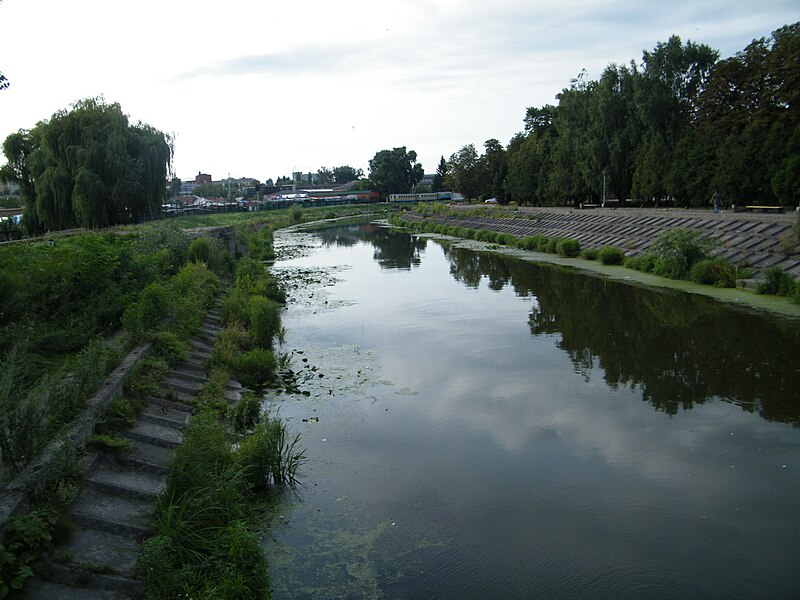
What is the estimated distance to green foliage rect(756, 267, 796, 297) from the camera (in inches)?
781

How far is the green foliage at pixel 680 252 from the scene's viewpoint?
24469 mm

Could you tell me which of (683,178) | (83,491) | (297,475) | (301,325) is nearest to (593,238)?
(683,178)

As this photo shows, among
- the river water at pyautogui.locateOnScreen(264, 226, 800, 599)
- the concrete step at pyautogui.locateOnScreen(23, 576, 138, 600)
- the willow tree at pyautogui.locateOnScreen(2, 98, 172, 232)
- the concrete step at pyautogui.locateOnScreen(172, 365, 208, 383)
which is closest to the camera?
the concrete step at pyautogui.locateOnScreen(23, 576, 138, 600)

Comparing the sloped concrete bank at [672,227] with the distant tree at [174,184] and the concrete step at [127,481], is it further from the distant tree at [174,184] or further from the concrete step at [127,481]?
the distant tree at [174,184]

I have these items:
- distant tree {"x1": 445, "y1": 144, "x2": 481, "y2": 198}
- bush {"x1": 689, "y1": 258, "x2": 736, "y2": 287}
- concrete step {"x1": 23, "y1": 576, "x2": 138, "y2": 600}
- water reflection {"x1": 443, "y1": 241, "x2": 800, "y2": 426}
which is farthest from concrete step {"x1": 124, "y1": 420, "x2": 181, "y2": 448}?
distant tree {"x1": 445, "y1": 144, "x2": 481, "y2": 198}

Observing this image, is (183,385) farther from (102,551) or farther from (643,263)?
(643,263)

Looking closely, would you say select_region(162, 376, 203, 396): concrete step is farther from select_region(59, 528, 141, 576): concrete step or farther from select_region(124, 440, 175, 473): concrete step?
select_region(59, 528, 141, 576): concrete step

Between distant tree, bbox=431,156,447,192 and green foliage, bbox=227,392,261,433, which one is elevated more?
distant tree, bbox=431,156,447,192

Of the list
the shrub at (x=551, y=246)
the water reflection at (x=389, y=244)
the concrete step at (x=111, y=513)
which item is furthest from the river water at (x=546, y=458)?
the water reflection at (x=389, y=244)

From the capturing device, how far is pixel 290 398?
42.5 ft

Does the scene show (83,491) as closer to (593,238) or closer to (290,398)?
(290,398)

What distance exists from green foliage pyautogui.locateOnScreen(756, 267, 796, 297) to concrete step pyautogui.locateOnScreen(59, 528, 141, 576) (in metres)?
19.9

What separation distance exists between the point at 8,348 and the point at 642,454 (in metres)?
10.0

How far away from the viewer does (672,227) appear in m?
30.0
